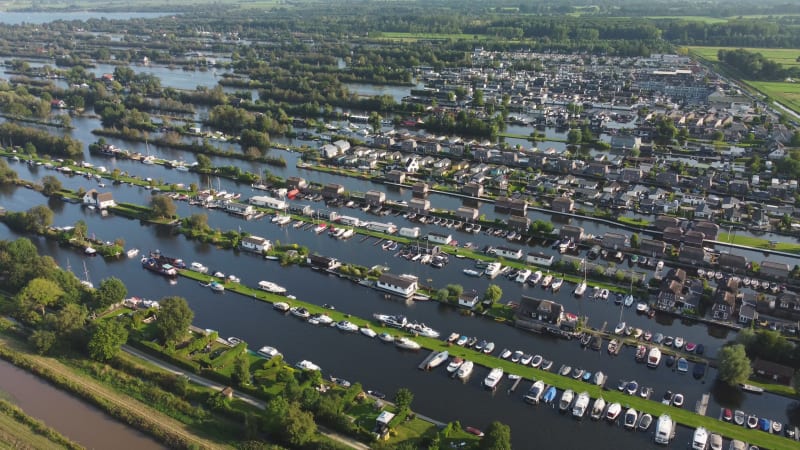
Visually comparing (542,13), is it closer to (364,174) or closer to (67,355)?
(364,174)

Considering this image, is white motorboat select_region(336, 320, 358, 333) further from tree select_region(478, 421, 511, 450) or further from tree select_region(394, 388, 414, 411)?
tree select_region(478, 421, 511, 450)

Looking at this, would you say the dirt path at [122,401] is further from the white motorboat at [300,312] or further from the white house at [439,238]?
the white house at [439,238]

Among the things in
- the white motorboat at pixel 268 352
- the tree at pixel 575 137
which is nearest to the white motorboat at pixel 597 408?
the white motorboat at pixel 268 352

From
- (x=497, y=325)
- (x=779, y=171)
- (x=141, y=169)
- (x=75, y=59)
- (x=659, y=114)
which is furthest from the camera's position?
(x=75, y=59)

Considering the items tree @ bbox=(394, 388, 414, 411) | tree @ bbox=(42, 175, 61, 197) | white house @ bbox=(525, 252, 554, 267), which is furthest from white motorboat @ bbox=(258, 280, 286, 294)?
tree @ bbox=(42, 175, 61, 197)

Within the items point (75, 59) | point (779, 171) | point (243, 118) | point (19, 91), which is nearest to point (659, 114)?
point (779, 171)
